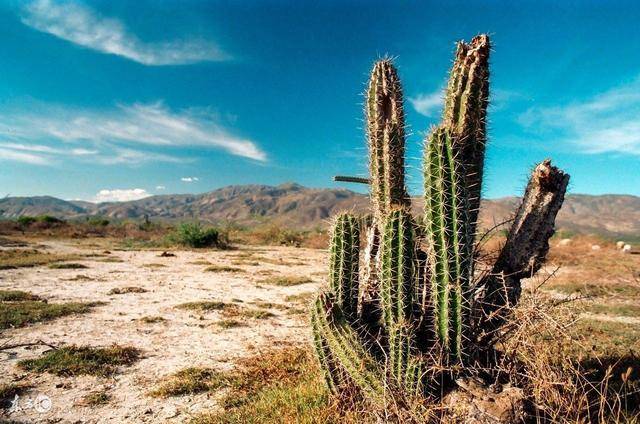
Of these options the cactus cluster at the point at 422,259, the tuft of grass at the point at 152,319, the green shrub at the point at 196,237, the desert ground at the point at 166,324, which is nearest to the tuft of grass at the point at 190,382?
the desert ground at the point at 166,324

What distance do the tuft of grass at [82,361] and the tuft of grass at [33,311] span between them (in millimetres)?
1994

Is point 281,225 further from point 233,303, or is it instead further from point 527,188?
point 527,188

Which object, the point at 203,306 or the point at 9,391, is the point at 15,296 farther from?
the point at 9,391

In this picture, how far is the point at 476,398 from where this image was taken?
299 centimetres

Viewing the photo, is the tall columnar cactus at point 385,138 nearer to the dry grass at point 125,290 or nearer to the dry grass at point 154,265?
the dry grass at point 125,290

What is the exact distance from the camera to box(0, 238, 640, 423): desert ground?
443 cm

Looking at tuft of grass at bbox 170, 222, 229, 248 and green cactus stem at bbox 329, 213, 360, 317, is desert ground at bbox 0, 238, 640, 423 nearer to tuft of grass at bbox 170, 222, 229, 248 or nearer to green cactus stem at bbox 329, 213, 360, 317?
green cactus stem at bbox 329, 213, 360, 317

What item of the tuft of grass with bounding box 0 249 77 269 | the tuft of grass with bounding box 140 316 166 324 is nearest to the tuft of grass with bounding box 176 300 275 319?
the tuft of grass with bounding box 140 316 166 324

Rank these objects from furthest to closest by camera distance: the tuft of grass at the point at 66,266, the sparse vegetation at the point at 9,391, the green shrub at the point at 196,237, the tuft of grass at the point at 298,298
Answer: the green shrub at the point at 196,237 → the tuft of grass at the point at 66,266 → the tuft of grass at the point at 298,298 → the sparse vegetation at the point at 9,391

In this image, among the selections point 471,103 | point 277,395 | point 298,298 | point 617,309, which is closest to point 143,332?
point 277,395

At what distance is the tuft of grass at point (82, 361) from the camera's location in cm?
520

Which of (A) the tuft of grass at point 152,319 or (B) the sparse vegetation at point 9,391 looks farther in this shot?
(A) the tuft of grass at point 152,319

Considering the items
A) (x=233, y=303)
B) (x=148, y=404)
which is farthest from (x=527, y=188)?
(x=233, y=303)

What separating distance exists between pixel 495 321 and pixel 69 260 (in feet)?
53.9
